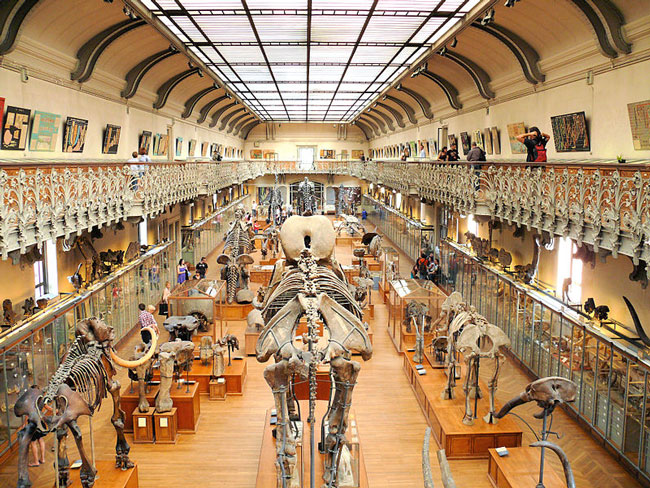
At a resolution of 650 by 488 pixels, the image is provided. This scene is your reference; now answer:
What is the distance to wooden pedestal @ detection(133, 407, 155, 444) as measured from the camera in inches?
378

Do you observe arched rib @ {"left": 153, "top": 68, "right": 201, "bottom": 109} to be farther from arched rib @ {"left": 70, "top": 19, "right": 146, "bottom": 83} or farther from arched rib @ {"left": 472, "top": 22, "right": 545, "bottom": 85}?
arched rib @ {"left": 472, "top": 22, "right": 545, "bottom": 85}

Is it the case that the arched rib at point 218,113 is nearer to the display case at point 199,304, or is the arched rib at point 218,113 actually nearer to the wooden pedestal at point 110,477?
the display case at point 199,304

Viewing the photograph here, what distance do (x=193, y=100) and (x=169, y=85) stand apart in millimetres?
4882

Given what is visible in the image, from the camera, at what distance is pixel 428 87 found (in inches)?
925

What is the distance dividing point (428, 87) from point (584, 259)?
1433 cm

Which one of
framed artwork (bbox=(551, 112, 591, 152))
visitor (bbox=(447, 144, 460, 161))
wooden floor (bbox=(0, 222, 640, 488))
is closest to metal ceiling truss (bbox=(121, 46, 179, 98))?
visitor (bbox=(447, 144, 460, 161))

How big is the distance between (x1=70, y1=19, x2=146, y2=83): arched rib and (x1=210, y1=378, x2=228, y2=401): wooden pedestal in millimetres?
8610

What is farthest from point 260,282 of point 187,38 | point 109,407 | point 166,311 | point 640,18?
point 640,18

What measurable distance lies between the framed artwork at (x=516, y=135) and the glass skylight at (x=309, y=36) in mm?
3430

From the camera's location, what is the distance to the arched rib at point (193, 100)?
25797mm

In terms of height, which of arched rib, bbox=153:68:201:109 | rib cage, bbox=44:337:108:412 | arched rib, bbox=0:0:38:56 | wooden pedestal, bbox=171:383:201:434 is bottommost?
wooden pedestal, bbox=171:383:201:434

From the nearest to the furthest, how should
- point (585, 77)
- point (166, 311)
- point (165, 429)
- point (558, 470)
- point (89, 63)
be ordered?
point (558, 470) < point (165, 429) < point (585, 77) < point (89, 63) < point (166, 311)

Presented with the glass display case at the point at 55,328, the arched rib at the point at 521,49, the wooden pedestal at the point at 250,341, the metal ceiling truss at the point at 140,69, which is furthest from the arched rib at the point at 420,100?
the wooden pedestal at the point at 250,341

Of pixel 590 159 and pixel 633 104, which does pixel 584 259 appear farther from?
pixel 633 104
